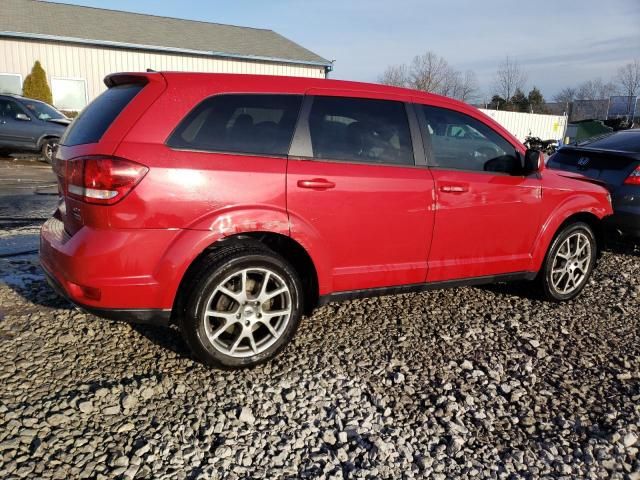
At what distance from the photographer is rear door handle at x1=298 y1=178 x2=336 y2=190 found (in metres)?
3.12

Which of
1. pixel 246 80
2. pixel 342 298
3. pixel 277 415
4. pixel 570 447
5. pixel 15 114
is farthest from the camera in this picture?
pixel 15 114

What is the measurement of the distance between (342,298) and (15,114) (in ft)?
42.4

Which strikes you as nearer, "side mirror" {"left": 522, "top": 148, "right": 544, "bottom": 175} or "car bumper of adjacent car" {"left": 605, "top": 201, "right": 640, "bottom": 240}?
"side mirror" {"left": 522, "top": 148, "right": 544, "bottom": 175}

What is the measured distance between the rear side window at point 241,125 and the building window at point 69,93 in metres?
20.8

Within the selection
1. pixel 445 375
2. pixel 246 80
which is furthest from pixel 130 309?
pixel 445 375

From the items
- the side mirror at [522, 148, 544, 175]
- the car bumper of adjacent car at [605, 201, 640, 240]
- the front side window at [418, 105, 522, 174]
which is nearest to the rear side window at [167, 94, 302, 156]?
the front side window at [418, 105, 522, 174]

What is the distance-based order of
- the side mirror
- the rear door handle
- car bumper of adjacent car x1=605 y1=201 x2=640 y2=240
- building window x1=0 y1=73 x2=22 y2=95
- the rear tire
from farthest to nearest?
building window x1=0 y1=73 x2=22 y2=95
the rear tire
car bumper of adjacent car x1=605 y1=201 x2=640 y2=240
the side mirror
the rear door handle

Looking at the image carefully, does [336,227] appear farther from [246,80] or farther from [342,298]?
[246,80]

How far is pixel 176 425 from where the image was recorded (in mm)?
2605

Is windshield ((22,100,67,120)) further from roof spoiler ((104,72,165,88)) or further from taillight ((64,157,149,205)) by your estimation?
taillight ((64,157,149,205))

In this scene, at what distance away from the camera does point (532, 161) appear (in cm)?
404

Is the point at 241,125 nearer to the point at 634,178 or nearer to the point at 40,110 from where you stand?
the point at 634,178

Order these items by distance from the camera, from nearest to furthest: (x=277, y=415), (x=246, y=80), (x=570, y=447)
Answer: (x=570, y=447)
(x=277, y=415)
(x=246, y=80)

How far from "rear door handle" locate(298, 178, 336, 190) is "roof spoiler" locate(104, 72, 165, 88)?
1.02m
